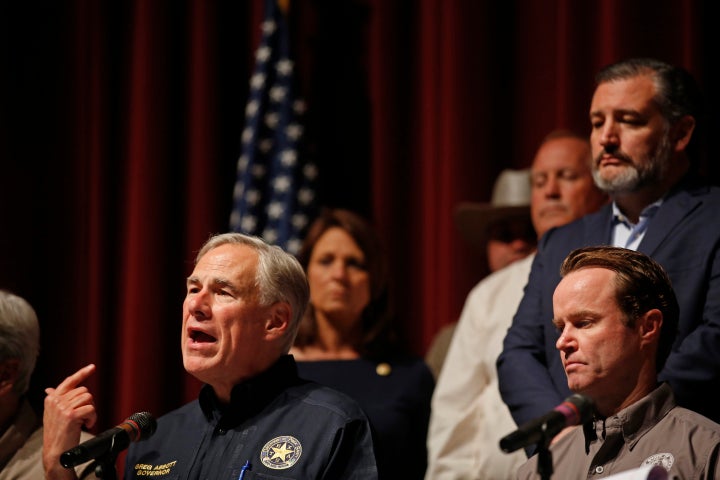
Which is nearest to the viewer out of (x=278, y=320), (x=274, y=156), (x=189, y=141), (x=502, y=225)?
(x=278, y=320)

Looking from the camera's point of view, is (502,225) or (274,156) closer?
(502,225)

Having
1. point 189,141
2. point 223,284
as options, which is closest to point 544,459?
point 223,284

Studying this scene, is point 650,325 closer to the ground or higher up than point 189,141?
closer to the ground

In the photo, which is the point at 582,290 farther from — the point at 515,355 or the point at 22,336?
the point at 22,336

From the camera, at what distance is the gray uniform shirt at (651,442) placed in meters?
2.14

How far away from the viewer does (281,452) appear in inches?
103

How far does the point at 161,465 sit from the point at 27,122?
330 cm

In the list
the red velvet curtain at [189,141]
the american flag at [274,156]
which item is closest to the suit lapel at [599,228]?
the red velvet curtain at [189,141]

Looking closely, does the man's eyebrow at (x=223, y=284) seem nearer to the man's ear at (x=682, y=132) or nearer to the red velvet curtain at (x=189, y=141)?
the man's ear at (x=682, y=132)

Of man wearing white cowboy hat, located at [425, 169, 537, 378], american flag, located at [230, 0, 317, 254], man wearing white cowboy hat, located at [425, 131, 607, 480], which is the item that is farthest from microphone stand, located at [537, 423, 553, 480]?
american flag, located at [230, 0, 317, 254]

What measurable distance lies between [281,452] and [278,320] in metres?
0.40

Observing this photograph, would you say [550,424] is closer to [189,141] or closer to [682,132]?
[682,132]

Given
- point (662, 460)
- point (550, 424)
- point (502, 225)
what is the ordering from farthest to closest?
1. point (502, 225)
2. point (662, 460)
3. point (550, 424)

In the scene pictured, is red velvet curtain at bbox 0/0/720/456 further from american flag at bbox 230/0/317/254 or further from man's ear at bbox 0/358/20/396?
man's ear at bbox 0/358/20/396
